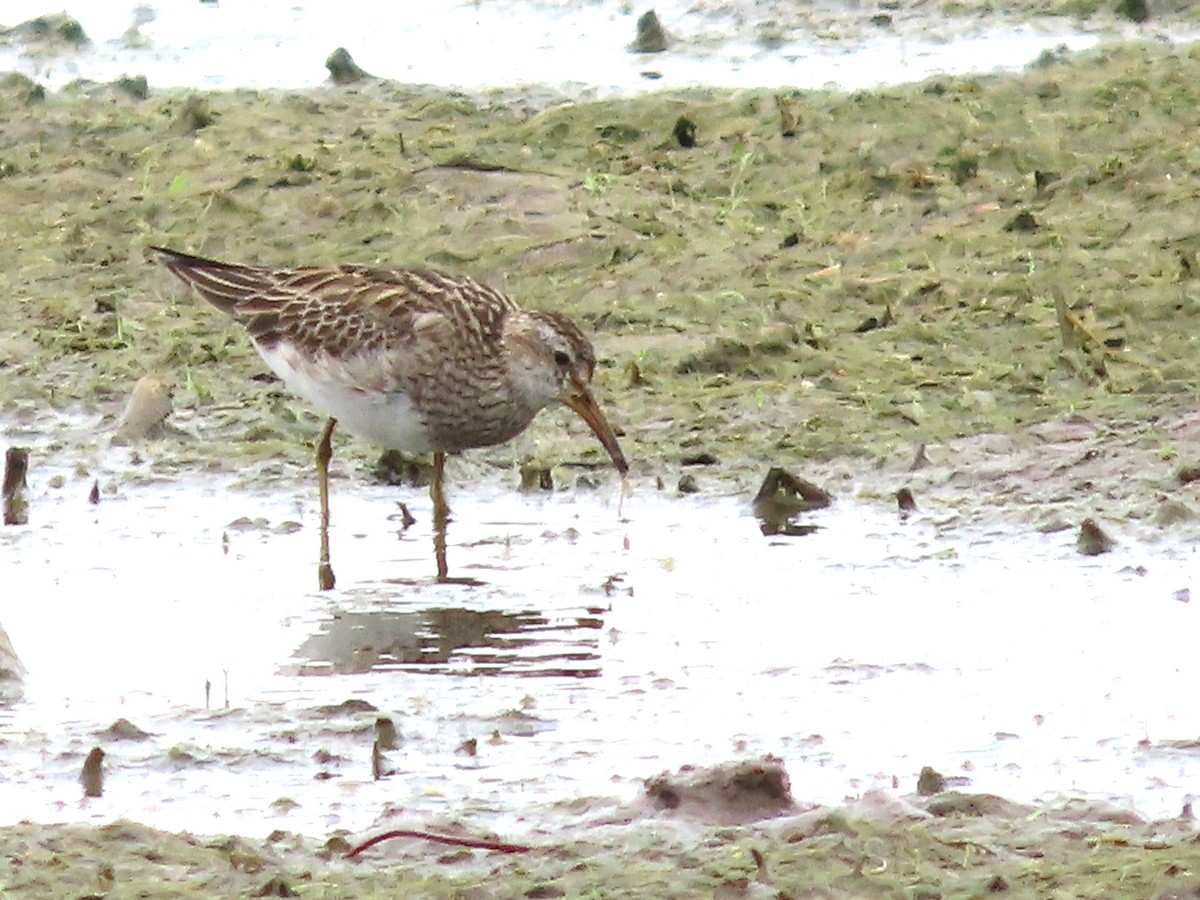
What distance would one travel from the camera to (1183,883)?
526cm

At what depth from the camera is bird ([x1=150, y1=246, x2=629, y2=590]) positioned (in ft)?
31.8

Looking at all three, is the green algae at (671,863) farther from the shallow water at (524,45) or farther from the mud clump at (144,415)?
the shallow water at (524,45)

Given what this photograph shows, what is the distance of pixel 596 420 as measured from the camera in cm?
968

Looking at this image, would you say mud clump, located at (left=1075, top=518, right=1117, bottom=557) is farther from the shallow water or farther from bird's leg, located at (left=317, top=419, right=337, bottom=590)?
the shallow water

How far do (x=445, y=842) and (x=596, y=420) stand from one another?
4.01 m

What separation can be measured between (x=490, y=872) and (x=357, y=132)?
28.6 ft

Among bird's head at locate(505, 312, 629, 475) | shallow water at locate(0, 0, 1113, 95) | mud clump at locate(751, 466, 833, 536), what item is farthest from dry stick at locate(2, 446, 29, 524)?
shallow water at locate(0, 0, 1113, 95)

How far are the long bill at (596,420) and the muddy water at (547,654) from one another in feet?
0.63

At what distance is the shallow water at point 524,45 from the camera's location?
51.0ft

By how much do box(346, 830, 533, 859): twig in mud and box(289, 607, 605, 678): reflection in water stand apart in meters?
1.83

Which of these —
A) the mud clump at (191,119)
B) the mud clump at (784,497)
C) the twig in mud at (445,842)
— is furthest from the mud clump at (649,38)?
the twig in mud at (445,842)

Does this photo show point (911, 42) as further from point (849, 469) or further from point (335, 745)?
point (335, 745)

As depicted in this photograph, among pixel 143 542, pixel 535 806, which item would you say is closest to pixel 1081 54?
pixel 143 542

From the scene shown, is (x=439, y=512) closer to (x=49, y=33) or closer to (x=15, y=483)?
(x=15, y=483)
